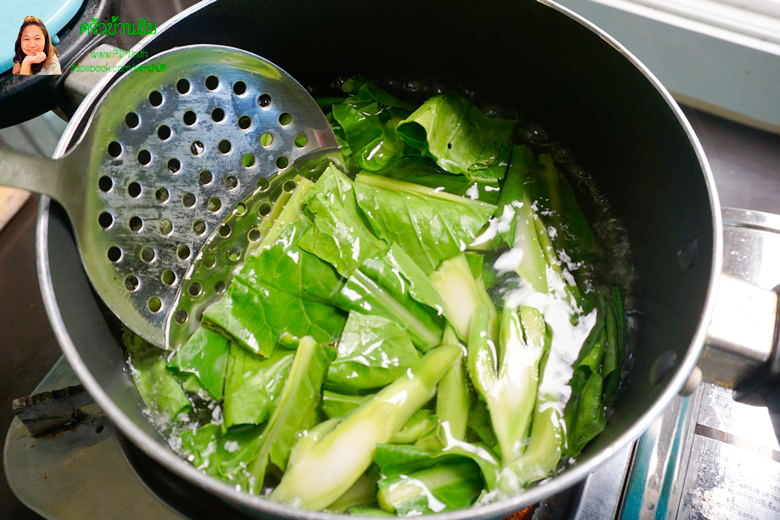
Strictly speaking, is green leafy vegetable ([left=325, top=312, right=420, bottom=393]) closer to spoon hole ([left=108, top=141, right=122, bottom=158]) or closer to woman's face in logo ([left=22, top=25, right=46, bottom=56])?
spoon hole ([left=108, top=141, right=122, bottom=158])

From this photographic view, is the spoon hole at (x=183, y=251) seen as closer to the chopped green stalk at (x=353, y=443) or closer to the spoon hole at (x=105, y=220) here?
the spoon hole at (x=105, y=220)

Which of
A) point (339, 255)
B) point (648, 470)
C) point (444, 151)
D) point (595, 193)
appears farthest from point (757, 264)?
point (339, 255)

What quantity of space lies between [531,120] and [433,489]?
2.35 feet

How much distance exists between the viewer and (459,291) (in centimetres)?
93

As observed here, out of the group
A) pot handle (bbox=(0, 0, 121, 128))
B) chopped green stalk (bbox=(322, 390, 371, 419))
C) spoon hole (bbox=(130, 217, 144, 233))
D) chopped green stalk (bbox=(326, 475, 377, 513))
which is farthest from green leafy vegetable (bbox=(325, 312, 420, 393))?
pot handle (bbox=(0, 0, 121, 128))

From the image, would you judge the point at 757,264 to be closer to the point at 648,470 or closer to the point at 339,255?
the point at 648,470

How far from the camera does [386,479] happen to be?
73 cm

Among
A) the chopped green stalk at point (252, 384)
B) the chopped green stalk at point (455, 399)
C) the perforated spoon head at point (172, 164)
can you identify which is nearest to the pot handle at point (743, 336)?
the chopped green stalk at point (455, 399)

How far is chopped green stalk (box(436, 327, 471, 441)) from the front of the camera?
81 cm

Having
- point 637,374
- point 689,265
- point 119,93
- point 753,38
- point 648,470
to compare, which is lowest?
point 648,470

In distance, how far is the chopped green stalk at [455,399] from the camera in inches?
31.8

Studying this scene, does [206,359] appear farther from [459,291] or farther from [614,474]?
[614,474]

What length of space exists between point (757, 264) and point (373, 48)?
2.55 ft

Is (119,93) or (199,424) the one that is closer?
(119,93)
